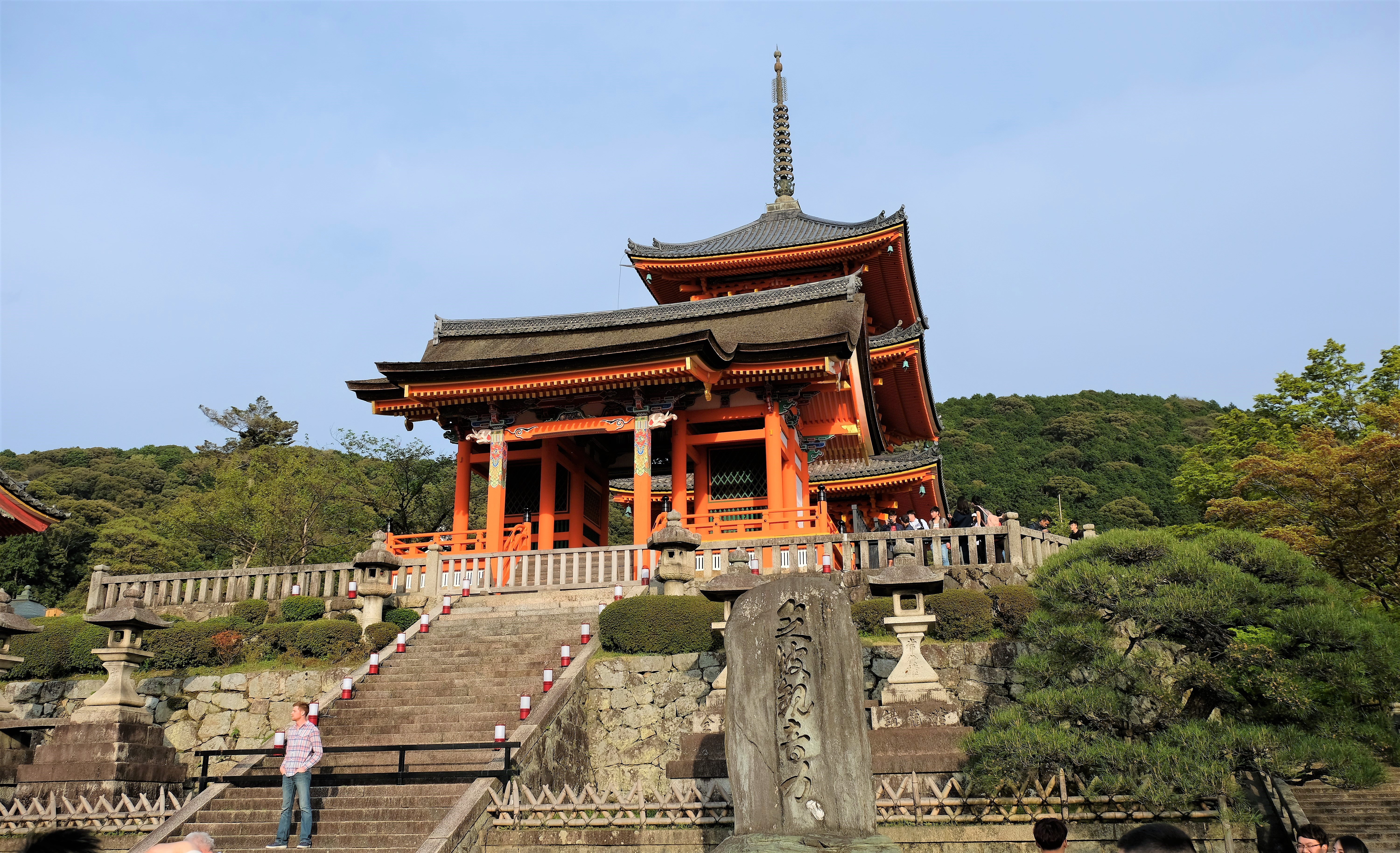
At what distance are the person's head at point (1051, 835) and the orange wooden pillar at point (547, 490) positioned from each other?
18083mm

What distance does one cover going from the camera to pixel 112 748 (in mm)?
12367

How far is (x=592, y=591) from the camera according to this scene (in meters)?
16.7

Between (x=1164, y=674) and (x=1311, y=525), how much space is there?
12.7 metres

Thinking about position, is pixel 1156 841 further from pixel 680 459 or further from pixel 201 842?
pixel 680 459

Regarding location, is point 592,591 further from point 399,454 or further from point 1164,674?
point 399,454

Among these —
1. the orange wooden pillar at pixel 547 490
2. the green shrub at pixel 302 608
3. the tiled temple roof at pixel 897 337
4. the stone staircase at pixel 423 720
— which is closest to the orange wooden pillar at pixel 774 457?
the stone staircase at pixel 423 720

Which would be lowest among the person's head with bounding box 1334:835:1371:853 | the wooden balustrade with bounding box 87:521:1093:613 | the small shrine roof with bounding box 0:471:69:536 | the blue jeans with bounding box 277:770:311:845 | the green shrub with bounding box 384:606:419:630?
the blue jeans with bounding box 277:770:311:845

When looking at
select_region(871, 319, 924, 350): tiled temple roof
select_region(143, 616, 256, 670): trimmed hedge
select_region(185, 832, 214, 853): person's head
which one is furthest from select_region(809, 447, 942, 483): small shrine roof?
select_region(185, 832, 214, 853): person's head

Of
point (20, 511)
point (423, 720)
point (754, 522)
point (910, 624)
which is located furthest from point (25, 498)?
point (910, 624)

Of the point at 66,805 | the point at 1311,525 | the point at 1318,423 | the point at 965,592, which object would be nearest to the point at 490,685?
the point at 66,805

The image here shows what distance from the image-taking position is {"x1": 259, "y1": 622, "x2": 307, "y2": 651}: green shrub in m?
15.5

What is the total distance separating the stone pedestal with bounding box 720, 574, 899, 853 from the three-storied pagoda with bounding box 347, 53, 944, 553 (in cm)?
1007

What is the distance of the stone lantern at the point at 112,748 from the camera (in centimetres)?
1220

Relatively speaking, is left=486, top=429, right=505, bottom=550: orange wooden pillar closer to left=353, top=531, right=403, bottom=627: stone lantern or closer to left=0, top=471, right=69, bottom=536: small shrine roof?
left=353, top=531, right=403, bottom=627: stone lantern
